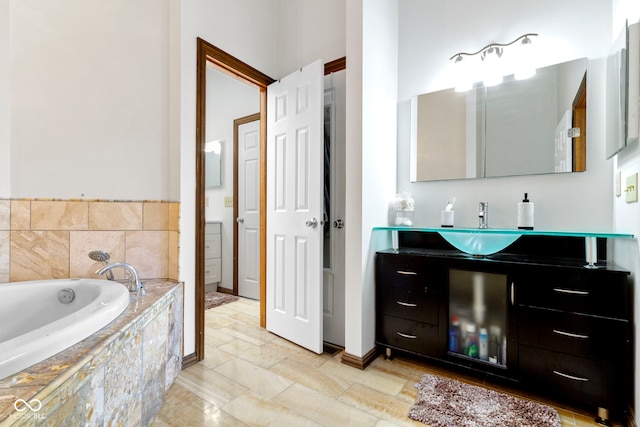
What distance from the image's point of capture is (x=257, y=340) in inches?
94.9

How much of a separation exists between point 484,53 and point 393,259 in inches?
60.4

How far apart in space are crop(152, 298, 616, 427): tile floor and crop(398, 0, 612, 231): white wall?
3.55 ft

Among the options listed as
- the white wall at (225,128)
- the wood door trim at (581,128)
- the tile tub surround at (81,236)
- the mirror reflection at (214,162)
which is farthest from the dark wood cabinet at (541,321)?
the mirror reflection at (214,162)

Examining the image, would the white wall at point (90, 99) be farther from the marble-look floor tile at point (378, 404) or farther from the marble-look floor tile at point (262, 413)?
the marble-look floor tile at point (378, 404)

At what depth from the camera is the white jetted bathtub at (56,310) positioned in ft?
2.89

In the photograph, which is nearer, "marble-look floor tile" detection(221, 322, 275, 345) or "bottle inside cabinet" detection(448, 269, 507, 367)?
"bottle inside cabinet" detection(448, 269, 507, 367)

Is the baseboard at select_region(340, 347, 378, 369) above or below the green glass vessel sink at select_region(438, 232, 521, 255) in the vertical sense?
below

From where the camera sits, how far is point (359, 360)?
6.47 feet

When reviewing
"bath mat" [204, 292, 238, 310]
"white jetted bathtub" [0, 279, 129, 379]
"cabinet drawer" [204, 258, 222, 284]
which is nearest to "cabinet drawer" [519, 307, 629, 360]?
"white jetted bathtub" [0, 279, 129, 379]

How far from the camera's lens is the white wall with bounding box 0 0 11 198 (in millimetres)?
1743

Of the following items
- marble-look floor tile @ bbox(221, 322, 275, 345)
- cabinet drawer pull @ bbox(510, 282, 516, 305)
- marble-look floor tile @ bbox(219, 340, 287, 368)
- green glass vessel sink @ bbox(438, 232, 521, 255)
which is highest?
green glass vessel sink @ bbox(438, 232, 521, 255)

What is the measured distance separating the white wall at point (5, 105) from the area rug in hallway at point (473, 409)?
2571 mm

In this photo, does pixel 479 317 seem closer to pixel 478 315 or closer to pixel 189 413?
pixel 478 315

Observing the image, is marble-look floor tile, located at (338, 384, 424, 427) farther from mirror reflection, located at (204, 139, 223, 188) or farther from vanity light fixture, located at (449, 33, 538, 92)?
mirror reflection, located at (204, 139, 223, 188)
